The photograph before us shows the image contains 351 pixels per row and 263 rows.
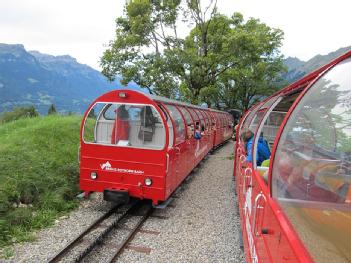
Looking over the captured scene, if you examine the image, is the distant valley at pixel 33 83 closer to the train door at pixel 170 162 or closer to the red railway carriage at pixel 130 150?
the red railway carriage at pixel 130 150

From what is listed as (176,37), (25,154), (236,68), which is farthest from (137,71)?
(25,154)

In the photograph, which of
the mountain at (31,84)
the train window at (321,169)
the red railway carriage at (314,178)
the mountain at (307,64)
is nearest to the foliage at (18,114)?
the mountain at (307,64)

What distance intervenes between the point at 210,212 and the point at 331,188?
5872 millimetres

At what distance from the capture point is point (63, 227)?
20.4ft

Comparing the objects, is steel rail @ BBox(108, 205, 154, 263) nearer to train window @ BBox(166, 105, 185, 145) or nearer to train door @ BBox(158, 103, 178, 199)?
train door @ BBox(158, 103, 178, 199)

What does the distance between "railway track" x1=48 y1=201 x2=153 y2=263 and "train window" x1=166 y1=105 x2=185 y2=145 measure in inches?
70.6

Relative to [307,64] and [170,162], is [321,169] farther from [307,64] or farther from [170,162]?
[307,64]

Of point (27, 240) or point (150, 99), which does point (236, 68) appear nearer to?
point (150, 99)

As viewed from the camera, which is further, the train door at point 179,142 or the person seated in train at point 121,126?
the train door at point 179,142

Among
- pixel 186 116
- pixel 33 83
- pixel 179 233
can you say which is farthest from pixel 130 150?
pixel 33 83

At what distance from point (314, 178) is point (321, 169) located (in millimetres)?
77

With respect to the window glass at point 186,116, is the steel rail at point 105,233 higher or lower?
lower

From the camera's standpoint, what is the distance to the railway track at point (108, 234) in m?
5.09

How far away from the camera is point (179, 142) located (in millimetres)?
8438
